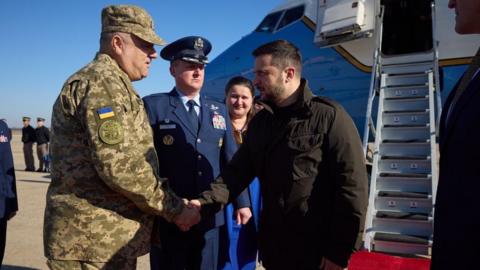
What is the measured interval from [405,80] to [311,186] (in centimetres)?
490

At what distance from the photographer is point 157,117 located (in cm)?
269

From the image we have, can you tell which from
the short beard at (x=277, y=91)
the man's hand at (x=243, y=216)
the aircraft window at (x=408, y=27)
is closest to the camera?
the short beard at (x=277, y=91)

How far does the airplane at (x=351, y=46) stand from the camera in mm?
6488

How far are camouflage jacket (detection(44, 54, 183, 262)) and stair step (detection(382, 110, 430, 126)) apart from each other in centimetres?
458

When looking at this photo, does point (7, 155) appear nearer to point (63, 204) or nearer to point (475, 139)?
point (63, 204)

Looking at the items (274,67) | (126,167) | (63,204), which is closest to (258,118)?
(274,67)

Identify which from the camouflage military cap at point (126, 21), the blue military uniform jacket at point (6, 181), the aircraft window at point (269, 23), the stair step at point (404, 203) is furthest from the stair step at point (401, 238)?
the aircraft window at point (269, 23)

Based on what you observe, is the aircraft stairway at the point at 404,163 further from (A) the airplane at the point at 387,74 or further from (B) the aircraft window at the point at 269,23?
(B) the aircraft window at the point at 269,23

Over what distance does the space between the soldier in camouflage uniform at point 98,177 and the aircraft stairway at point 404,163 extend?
3450 millimetres

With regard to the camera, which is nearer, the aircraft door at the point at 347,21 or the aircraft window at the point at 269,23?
the aircraft door at the point at 347,21

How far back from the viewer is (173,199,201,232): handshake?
2.23 m

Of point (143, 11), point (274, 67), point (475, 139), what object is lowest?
point (475, 139)

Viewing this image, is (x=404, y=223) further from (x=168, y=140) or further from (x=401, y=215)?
(x=168, y=140)

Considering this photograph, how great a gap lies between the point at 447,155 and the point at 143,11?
1.74m
